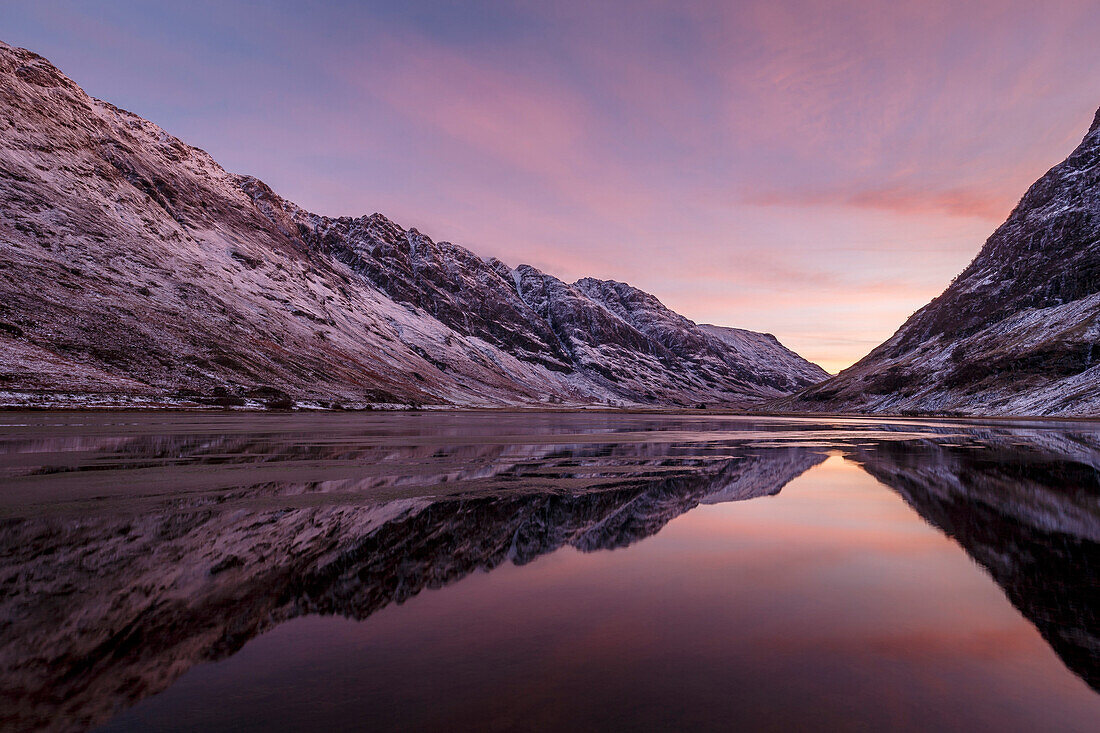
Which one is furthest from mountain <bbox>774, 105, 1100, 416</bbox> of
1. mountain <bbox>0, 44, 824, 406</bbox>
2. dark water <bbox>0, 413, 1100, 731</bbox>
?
mountain <bbox>0, 44, 824, 406</bbox>

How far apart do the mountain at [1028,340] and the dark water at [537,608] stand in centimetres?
13246

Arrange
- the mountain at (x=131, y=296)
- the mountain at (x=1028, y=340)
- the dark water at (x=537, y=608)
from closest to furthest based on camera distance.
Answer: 1. the dark water at (x=537, y=608)
2. the mountain at (x=131, y=296)
3. the mountain at (x=1028, y=340)

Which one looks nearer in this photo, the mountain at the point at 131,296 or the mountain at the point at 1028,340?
the mountain at the point at 131,296

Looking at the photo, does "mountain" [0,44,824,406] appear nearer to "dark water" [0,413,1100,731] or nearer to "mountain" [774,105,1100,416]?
"dark water" [0,413,1100,731]

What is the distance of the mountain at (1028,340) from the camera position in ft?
417

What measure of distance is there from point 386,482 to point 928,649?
18.6 meters

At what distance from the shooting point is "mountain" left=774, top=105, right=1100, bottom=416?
127 m

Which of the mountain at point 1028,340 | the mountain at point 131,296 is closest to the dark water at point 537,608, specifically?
the mountain at point 131,296

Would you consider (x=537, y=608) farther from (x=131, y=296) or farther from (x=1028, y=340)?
(x=1028, y=340)

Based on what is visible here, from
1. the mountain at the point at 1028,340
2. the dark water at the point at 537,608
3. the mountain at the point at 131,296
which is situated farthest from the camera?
the mountain at the point at 1028,340

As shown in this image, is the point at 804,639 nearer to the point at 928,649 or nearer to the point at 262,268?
the point at 928,649

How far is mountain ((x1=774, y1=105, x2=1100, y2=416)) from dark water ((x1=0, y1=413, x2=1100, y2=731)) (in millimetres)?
132456

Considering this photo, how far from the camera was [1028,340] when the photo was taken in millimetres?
149500

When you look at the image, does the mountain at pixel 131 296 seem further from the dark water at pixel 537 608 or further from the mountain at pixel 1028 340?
the mountain at pixel 1028 340
